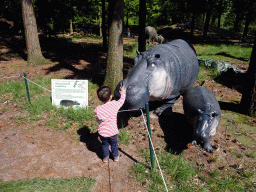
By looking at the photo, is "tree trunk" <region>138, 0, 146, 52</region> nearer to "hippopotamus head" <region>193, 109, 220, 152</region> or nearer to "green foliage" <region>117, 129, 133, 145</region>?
"green foliage" <region>117, 129, 133, 145</region>

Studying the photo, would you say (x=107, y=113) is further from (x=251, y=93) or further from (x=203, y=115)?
(x=251, y=93)

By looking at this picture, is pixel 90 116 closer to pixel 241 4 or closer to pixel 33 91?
pixel 33 91

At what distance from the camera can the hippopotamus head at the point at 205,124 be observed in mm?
3422

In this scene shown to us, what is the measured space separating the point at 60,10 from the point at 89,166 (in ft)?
56.3

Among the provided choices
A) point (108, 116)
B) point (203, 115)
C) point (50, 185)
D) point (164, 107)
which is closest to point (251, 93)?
point (164, 107)

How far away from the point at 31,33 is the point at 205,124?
32.4ft

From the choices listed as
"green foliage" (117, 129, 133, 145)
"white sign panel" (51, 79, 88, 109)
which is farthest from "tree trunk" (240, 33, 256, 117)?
"white sign panel" (51, 79, 88, 109)

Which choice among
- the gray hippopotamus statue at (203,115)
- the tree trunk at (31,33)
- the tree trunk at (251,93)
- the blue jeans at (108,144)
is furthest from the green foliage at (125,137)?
the tree trunk at (31,33)

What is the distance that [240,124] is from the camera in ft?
16.3

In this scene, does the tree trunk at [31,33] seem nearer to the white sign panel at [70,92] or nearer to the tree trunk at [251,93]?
the white sign panel at [70,92]

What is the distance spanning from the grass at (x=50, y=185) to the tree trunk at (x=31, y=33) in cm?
830

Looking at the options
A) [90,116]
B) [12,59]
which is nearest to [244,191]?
[90,116]

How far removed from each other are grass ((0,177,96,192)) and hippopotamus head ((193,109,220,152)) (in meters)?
2.12

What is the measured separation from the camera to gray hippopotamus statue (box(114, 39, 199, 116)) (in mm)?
3828
